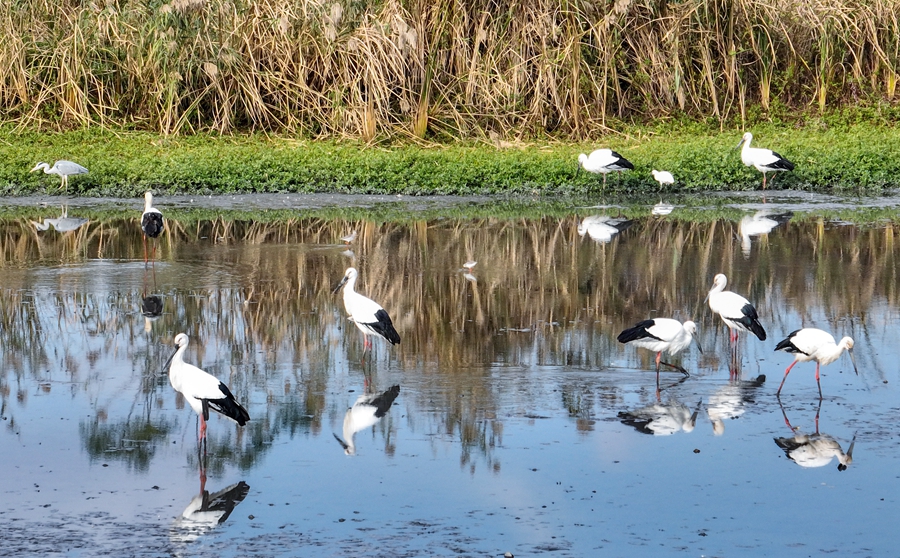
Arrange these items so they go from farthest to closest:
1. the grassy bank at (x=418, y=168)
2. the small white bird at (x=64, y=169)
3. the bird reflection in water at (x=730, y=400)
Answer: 1. the grassy bank at (x=418, y=168)
2. the small white bird at (x=64, y=169)
3. the bird reflection in water at (x=730, y=400)

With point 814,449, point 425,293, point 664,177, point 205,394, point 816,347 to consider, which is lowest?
point 814,449

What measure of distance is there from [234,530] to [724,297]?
5224 mm

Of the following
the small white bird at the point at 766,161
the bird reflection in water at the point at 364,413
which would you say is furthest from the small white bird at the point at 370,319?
the small white bird at the point at 766,161

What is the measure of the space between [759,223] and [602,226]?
2193 mm

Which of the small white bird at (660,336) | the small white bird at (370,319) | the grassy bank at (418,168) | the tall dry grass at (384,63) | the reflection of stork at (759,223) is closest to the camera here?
the small white bird at (660,336)

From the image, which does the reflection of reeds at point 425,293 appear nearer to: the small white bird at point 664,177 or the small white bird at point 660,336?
the small white bird at point 660,336

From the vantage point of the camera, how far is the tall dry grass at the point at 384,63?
915 inches

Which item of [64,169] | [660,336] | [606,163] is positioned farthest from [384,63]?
[660,336]

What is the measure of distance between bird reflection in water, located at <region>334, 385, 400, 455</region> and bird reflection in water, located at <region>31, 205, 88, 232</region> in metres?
8.95

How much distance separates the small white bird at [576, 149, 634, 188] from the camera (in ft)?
64.6

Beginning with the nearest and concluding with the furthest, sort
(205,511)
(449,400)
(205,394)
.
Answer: (205,511) < (205,394) < (449,400)

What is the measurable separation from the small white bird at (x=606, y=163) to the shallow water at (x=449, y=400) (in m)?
3.65

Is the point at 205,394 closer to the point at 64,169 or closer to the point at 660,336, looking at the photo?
the point at 660,336

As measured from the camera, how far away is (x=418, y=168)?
20.8 meters
